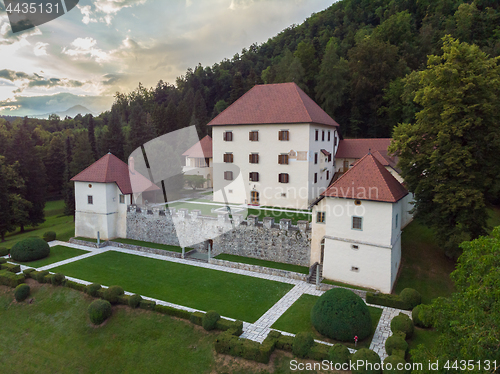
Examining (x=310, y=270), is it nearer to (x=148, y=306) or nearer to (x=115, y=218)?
(x=148, y=306)

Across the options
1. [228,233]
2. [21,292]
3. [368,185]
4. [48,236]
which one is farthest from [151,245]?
[368,185]

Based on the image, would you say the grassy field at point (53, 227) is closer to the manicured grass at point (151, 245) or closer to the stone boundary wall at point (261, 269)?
the manicured grass at point (151, 245)

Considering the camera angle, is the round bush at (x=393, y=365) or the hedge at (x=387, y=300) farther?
the hedge at (x=387, y=300)

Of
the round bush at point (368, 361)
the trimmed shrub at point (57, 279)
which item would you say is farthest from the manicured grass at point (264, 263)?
the trimmed shrub at point (57, 279)

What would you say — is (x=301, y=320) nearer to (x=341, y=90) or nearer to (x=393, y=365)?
(x=393, y=365)

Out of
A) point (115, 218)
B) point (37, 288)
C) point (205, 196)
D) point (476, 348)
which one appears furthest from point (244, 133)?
point (476, 348)

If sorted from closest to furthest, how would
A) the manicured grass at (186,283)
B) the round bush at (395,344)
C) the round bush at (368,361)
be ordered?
1. the round bush at (368,361)
2. the round bush at (395,344)
3. the manicured grass at (186,283)
